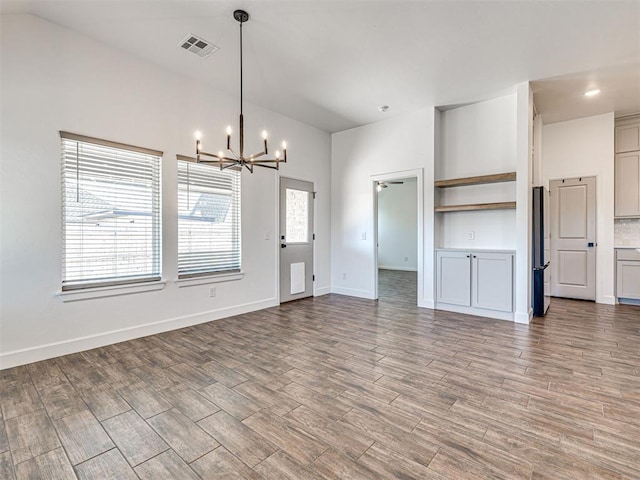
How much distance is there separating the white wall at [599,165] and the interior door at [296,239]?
479cm

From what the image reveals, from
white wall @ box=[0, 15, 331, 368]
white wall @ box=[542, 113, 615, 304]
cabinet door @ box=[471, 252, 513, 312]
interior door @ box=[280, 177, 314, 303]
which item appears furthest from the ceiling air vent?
white wall @ box=[542, 113, 615, 304]

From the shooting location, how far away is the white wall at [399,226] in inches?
390

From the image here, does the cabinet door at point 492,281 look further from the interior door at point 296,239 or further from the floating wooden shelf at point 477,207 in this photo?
the interior door at point 296,239

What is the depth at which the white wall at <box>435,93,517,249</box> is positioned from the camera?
4.52m

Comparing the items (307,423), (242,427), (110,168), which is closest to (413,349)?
(307,423)

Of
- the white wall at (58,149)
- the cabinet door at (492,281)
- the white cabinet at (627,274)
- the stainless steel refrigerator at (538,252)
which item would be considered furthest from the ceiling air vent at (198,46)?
the white cabinet at (627,274)

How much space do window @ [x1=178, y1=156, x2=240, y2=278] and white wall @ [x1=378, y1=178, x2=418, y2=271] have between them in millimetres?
6732

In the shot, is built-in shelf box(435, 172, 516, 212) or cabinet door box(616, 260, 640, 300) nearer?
built-in shelf box(435, 172, 516, 212)

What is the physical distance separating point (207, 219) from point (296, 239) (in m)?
1.79

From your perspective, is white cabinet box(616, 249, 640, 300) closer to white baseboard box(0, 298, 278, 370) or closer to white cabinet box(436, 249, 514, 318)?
white cabinet box(436, 249, 514, 318)

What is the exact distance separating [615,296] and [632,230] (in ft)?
3.93

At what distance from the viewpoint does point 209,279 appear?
13.9 feet

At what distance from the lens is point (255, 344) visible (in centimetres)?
336

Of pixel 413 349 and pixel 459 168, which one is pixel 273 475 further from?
pixel 459 168
